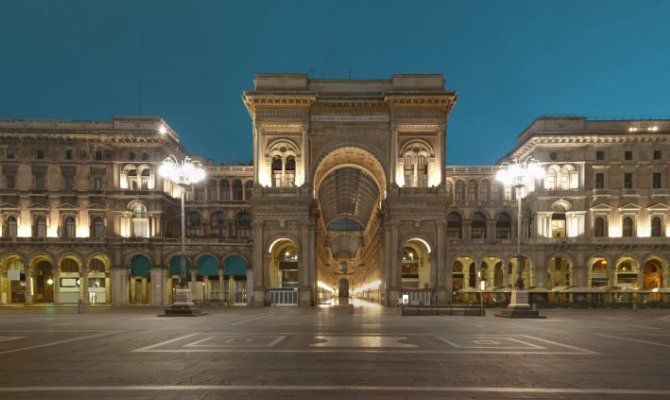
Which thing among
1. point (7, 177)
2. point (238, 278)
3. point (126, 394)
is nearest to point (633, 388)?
point (126, 394)

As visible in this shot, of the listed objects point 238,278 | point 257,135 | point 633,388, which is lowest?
point 238,278

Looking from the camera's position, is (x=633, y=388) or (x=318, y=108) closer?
(x=633, y=388)

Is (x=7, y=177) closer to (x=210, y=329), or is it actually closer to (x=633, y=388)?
(x=210, y=329)

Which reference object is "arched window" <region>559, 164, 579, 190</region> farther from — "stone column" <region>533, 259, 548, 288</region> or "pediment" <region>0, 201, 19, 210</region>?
"pediment" <region>0, 201, 19, 210</region>

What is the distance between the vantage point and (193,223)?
3051 inches

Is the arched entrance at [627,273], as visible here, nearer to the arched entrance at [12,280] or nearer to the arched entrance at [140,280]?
the arched entrance at [140,280]

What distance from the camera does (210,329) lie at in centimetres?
2595

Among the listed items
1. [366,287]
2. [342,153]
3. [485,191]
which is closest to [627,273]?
[485,191]

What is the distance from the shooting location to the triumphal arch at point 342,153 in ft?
181

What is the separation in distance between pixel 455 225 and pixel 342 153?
31325 mm

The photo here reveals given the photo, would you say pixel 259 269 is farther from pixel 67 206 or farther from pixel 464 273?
pixel 464 273

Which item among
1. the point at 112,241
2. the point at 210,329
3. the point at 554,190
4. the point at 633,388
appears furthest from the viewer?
the point at 554,190

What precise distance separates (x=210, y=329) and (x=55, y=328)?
28.3 feet

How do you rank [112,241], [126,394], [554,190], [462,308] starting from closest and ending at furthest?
[126,394] → [462,308] → [112,241] → [554,190]
